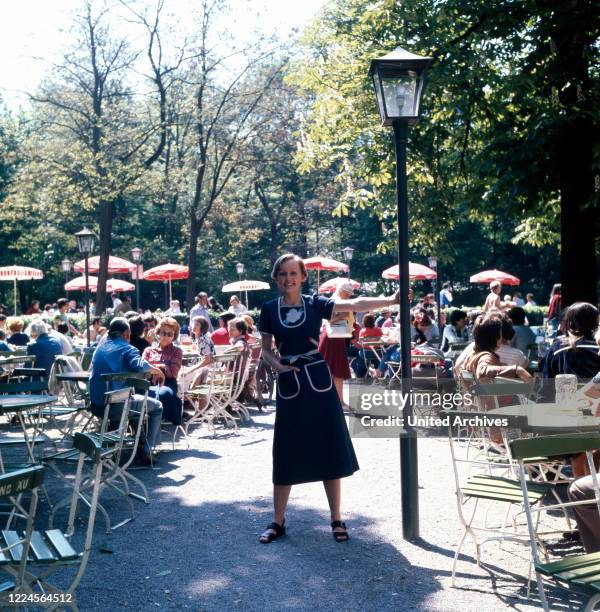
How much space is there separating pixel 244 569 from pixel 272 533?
59cm

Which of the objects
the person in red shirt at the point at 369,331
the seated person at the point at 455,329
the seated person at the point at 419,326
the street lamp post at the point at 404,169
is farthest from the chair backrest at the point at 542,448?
the person in red shirt at the point at 369,331

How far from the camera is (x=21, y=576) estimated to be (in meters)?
3.19

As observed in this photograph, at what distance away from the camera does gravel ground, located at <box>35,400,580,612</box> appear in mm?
4438

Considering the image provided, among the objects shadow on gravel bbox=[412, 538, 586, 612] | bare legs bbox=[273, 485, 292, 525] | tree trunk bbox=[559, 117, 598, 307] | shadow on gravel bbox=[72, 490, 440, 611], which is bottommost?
shadow on gravel bbox=[72, 490, 440, 611]

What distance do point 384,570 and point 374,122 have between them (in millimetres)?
8711

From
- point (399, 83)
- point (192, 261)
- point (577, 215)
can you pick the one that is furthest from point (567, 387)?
point (192, 261)

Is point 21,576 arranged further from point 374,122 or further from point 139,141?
point 139,141

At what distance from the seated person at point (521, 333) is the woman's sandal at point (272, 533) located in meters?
6.08

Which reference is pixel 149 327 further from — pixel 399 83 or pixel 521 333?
pixel 399 83

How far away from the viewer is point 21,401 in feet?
21.7

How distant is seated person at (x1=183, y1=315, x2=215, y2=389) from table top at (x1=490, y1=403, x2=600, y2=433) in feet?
18.8

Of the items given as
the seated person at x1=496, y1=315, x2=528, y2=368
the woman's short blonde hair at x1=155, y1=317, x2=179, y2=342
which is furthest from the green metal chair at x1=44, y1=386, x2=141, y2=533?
the seated person at x1=496, y1=315, x2=528, y2=368

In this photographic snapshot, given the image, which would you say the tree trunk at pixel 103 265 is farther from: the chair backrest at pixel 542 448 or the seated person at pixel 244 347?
the chair backrest at pixel 542 448

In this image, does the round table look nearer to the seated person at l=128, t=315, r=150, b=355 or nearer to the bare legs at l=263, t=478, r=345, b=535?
the bare legs at l=263, t=478, r=345, b=535
